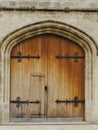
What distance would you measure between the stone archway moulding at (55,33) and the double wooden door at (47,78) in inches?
7.2

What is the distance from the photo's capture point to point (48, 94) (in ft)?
26.6

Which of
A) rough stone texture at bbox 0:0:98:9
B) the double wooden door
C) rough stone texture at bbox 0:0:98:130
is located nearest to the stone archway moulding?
rough stone texture at bbox 0:0:98:130

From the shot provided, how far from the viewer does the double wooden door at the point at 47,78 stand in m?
8.03

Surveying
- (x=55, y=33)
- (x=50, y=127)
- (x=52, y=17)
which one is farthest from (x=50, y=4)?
(x=50, y=127)

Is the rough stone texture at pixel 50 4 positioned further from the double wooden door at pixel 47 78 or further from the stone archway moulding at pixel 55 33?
the double wooden door at pixel 47 78

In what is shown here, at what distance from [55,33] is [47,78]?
99cm

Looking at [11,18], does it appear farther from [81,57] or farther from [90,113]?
[90,113]

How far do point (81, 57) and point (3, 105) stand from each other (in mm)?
1985

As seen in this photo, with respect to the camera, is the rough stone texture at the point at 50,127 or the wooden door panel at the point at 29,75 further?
the wooden door panel at the point at 29,75

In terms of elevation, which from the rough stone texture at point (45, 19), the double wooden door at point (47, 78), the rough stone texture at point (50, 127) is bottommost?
the rough stone texture at point (50, 127)

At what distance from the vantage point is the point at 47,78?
8.07 m

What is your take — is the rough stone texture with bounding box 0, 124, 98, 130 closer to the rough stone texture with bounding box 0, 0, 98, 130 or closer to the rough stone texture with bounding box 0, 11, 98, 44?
the rough stone texture with bounding box 0, 0, 98, 130

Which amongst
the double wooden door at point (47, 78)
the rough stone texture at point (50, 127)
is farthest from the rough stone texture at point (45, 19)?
the rough stone texture at point (50, 127)

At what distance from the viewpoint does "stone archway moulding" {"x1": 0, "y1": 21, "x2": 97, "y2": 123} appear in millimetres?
7770
